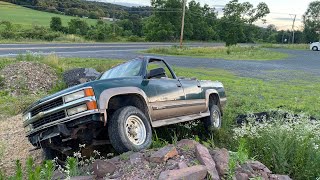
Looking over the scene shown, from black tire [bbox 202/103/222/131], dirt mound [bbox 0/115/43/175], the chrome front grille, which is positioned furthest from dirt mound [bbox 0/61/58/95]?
the chrome front grille

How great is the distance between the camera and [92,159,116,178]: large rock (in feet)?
16.5

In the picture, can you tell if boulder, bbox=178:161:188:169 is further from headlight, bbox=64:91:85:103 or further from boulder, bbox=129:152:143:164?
headlight, bbox=64:91:85:103

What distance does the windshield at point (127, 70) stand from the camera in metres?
7.01

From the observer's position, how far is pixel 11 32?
4028 cm

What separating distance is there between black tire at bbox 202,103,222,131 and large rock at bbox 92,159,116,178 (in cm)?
403

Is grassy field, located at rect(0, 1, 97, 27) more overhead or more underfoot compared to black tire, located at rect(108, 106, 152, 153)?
more overhead

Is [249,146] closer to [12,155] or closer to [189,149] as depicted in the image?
[189,149]

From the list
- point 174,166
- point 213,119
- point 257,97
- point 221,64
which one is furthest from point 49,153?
point 221,64

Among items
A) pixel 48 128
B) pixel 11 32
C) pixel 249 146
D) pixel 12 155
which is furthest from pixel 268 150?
pixel 11 32

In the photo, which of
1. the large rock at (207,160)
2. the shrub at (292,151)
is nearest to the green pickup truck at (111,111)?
the large rock at (207,160)

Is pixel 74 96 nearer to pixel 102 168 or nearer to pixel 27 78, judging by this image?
pixel 102 168

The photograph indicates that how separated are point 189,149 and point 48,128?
2159 millimetres

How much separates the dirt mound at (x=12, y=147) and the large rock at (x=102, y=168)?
2269 mm

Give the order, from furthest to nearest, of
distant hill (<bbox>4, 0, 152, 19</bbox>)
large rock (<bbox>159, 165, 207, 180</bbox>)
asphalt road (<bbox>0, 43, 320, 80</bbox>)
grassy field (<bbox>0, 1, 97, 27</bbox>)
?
distant hill (<bbox>4, 0, 152, 19</bbox>) → grassy field (<bbox>0, 1, 97, 27</bbox>) → asphalt road (<bbox>0, 43, 320, 80</bbox>) → large rock (<bbox>159, 165, 207, 180</bbox>)
